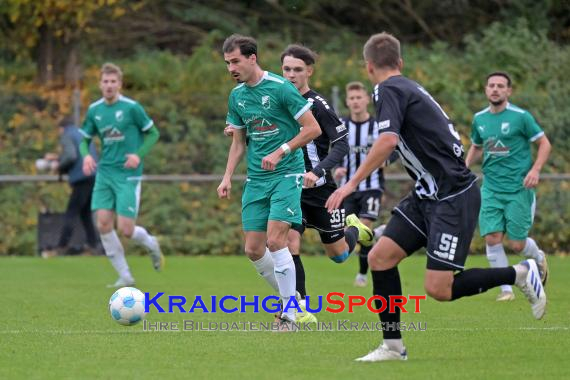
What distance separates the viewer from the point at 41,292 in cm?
1214

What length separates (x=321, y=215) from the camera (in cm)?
967

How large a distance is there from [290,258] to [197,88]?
13.4 m

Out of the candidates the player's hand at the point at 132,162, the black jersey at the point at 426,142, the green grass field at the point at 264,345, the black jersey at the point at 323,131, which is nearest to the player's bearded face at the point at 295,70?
the black jersey at the point at 323,131

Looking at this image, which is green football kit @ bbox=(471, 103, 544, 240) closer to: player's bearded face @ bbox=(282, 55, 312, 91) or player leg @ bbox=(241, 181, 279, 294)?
player's bearded face @ bbox=(282, 55, 312, 91)

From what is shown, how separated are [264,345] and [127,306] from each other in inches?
43.8

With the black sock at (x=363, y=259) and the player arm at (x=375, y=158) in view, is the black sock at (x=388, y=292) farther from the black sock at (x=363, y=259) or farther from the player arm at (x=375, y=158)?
the black sock at (x=363, y=259)

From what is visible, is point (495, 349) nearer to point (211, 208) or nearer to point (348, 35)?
point (211, 208)

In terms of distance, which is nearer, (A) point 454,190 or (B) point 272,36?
(A) point 454,190

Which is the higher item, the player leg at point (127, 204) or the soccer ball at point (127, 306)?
the player leg at point (127, 204)

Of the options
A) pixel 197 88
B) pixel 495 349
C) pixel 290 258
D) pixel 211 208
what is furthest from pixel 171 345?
pixel 197 88

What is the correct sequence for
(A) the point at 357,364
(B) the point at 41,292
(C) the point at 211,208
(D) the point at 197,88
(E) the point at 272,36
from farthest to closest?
(E) the point at 272,36, (D) the point at 197,88, (C) the point at 211,208, (B) the point at 41,292, (A) the point at 357,364

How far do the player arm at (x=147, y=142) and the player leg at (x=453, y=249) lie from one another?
6.01 m

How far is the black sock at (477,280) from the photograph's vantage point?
7164 millimetres

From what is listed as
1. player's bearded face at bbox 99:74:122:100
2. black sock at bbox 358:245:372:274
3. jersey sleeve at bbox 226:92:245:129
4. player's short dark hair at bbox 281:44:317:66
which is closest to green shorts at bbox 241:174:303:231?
jersey sleeve at bbox 226:92:245:129
